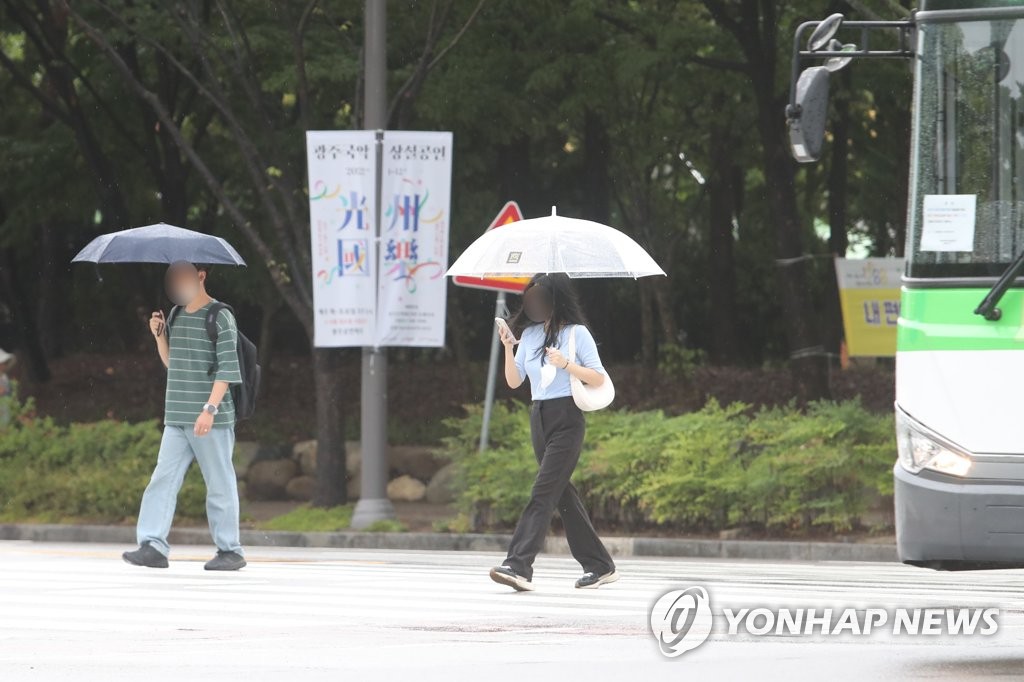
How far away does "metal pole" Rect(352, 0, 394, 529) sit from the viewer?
1794 cm

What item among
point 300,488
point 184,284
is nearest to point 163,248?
point 184,284

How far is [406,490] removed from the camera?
23.1 m

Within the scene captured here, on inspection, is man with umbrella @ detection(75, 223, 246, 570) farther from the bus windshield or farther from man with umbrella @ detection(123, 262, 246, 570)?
the bus windshield

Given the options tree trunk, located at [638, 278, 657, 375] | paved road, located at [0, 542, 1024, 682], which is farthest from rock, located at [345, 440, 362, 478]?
paved road, located at [0, 542, 1024, 682]

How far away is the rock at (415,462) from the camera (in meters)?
24.4

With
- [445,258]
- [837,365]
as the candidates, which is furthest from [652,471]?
[837,365]

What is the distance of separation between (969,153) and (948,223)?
12.3 inches

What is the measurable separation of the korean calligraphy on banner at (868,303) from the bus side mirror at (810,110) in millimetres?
13539

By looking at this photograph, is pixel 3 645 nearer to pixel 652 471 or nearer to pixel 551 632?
pixel 551 632

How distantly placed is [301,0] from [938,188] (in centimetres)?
1347

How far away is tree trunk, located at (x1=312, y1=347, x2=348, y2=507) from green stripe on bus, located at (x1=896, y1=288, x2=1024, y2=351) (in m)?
11.9

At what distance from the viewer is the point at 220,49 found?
1905 centimetres

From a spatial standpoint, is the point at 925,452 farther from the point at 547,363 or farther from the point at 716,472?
the point at 716,472

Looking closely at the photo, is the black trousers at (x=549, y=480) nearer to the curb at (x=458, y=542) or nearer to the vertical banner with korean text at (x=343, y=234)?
the curb at (x=458, y=542)
